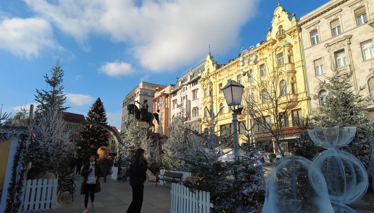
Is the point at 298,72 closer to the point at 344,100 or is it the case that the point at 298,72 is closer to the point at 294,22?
the point at 294,22

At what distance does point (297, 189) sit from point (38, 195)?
6800 millimetres

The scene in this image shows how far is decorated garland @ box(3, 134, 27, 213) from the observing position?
560 cm

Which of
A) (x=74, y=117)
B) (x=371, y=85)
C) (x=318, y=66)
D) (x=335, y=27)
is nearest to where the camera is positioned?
(x=371, y=85)

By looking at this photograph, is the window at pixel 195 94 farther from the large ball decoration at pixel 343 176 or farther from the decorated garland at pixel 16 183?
the large ball decoration at pixel 343 176

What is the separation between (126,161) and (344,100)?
43.3 feet

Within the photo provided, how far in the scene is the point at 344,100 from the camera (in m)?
9.64

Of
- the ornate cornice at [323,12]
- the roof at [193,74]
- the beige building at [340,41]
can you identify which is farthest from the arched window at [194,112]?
the ornate cornice at [323,12]

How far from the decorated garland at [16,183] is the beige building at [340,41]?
1877 cm

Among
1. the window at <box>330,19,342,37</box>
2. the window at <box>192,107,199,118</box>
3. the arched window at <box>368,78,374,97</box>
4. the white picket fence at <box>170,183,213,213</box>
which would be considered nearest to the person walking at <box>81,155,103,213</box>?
the white picket fence at <box>170,183,213,213</box>

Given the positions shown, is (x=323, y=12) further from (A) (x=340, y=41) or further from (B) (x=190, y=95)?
(B) (x=190, y=95)

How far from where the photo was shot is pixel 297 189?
2918 millimetres

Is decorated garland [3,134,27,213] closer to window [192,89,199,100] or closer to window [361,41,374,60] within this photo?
window [361,41,374,60]

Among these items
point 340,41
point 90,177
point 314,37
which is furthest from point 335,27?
point 90,177

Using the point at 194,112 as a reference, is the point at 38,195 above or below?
below
